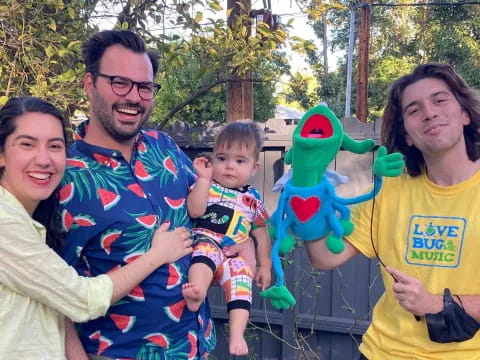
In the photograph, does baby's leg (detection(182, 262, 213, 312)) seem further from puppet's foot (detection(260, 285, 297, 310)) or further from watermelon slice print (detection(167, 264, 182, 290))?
puppet's foot (detection(260, 285, 297, 310))

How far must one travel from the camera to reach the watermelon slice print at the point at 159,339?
6.27 ft

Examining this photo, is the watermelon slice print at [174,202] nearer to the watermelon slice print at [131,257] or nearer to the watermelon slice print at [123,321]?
the watermelon slice print at [131,257]

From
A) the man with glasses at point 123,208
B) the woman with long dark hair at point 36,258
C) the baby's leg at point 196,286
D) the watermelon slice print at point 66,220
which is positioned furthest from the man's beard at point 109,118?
the baby's leg at point 196,286

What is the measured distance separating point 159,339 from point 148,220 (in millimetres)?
436

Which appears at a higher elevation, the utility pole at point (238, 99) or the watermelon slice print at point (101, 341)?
the utility pole at point (238, 99)

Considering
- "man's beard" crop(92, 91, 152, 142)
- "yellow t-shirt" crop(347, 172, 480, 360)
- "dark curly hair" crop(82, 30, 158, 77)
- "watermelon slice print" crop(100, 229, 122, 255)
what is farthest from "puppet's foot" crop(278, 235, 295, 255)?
"dark curly hair" crop(82, 30, 158, 77)

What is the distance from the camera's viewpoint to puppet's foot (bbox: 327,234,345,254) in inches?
72.4

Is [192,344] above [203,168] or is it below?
below

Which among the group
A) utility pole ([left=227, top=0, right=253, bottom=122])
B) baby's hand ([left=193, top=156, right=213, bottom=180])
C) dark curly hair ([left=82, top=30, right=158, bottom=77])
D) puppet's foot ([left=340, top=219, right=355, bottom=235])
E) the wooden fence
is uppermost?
dark curly hair ([left=82, top=30, right=158, bottom=77])

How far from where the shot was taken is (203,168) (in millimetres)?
2172

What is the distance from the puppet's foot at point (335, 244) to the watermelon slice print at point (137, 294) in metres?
0.69

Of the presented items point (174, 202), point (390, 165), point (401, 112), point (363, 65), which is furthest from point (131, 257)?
point (363, 65)

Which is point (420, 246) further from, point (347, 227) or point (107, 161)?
point (107, 161)

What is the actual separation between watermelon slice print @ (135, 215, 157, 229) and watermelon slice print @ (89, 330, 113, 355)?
16.3 inches
